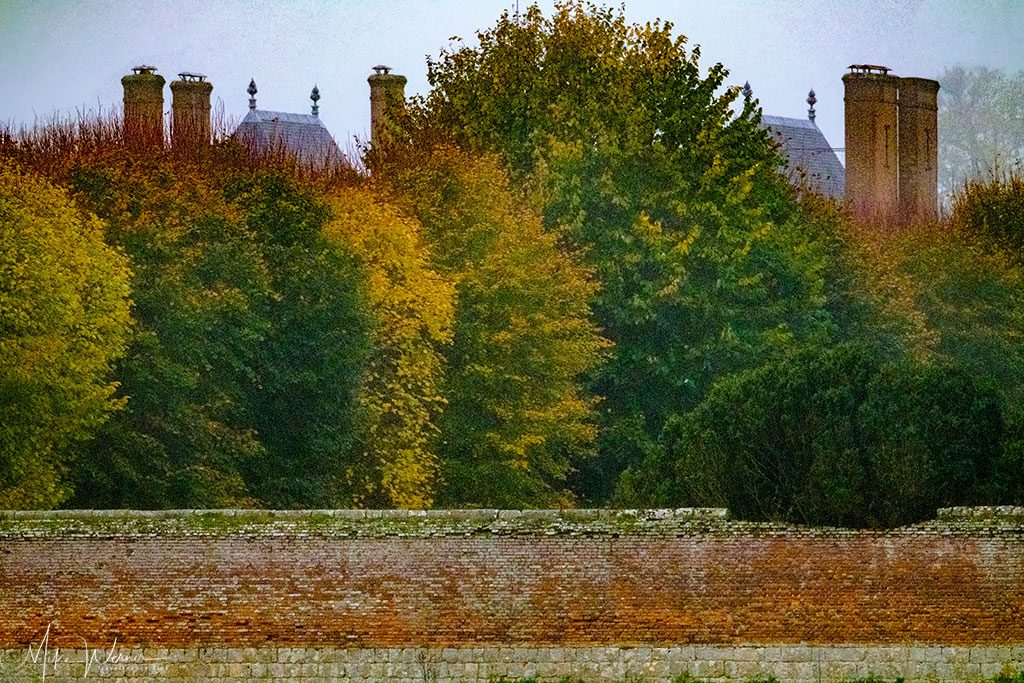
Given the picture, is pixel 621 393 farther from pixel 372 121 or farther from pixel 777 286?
pixel 372 121

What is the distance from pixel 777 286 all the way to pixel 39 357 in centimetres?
1876

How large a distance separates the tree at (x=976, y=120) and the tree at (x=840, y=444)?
56.2 meters

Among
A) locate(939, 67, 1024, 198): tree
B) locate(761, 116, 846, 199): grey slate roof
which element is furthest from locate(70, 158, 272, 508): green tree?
locate(939, 67, 1024, 198): tree

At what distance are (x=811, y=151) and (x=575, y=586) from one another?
5008 cm

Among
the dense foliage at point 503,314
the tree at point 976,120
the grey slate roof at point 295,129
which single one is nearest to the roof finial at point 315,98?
the grey slate roof at point 295,129

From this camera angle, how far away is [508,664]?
24.6 metres

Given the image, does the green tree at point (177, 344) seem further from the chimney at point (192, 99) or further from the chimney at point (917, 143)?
the chimney at point (917, 143)

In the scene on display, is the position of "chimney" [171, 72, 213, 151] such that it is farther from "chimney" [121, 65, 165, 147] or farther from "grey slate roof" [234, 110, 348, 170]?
"grey slate roof" [234, 110, 348, 170]

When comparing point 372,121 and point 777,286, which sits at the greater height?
point 372,121

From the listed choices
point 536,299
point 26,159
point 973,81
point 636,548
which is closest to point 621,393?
point 536,299

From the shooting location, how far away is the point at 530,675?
2456 centimetres

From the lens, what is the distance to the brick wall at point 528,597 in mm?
24688

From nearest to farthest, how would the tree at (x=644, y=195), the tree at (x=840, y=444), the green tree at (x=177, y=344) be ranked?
the tree at (x=840, y=444) < the green tree at (x=177, y=344) < the tree at (x=644, y=195)
